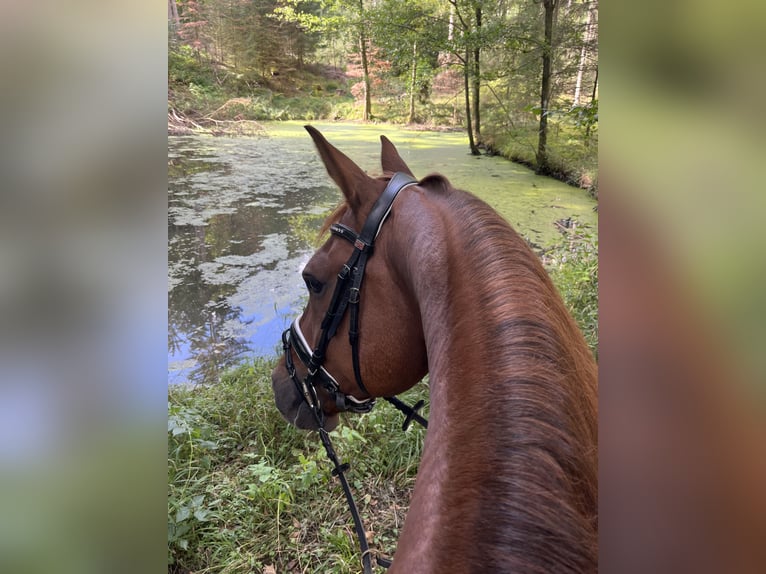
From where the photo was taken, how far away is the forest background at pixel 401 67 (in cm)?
364

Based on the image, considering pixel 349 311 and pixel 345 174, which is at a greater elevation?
pixel 345 174

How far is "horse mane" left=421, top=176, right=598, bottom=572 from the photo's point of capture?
0.55 meters

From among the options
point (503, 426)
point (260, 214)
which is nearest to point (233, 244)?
point (260, 214)

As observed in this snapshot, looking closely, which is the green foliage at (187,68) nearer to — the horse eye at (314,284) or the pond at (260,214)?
the pond at (260,214)

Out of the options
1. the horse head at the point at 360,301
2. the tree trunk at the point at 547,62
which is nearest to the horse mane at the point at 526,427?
the horse head at the point at 360,301

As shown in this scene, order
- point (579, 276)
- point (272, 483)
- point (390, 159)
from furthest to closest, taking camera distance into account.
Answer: point (579, 276), point (272, 483), point (390, 159)

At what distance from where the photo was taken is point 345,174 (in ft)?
4.39

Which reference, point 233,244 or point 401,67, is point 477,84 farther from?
point 233,244

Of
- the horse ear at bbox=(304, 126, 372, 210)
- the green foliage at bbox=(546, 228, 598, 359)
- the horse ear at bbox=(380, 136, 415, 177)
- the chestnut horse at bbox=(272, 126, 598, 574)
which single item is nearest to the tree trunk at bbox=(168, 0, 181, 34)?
the horse ear at bbox=(380, 136, 415, 177)

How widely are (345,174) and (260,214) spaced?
3685mm

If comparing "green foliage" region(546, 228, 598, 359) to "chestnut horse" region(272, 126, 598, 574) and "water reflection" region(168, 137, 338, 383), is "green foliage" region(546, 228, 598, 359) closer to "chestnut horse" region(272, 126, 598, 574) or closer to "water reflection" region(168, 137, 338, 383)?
"chestnut horse" region(272, 126, 598, 574)

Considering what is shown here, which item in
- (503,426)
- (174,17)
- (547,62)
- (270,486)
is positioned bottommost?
(270,486)
